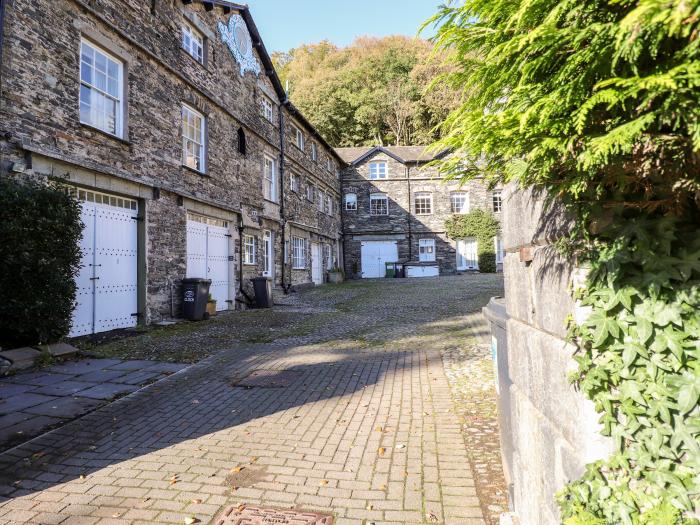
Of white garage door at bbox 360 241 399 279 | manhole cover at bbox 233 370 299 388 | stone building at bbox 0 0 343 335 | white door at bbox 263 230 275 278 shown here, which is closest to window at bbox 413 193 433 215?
white garage door at bbox 360 241 399 279

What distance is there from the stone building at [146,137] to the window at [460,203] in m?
17.2

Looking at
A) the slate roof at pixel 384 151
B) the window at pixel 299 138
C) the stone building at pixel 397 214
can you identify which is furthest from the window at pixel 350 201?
the window at pixel 299 138

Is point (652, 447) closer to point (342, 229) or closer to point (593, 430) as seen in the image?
point (593, 430)

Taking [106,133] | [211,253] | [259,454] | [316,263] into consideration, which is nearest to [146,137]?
[106,133]

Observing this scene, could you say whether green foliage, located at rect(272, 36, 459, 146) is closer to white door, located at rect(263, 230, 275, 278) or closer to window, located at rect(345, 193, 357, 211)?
window, located at rect(345, 193, 357, 211)

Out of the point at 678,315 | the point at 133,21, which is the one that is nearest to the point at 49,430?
the point at 678,315

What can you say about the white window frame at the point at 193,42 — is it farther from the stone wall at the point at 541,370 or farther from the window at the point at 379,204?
the window at the point at 379,204

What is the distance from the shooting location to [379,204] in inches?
1227

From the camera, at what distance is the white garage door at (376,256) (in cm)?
3056

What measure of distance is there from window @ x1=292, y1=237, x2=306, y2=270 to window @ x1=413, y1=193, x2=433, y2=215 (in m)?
12.4

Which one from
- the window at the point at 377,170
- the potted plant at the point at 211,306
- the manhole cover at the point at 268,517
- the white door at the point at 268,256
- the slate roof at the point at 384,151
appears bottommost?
the manhole cover at the point at 268,517

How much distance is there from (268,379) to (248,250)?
383 inches

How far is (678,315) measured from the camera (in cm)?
126

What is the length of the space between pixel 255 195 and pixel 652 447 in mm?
14947
